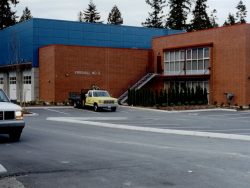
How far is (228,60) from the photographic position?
139 feet

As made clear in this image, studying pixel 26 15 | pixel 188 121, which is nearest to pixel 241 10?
pixel 26 15

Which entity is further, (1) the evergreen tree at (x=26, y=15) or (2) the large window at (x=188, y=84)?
(1) the evergreen tree at (x=26, y=15)

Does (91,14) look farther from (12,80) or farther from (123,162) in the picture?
(123,162)

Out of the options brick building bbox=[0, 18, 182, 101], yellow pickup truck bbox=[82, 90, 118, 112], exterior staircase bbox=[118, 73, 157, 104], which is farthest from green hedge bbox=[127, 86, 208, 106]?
brick building bbox=[0, 18, 182, 101]

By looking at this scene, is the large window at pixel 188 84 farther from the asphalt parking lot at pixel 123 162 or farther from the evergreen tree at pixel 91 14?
the evergreen tree at pixel 91 14

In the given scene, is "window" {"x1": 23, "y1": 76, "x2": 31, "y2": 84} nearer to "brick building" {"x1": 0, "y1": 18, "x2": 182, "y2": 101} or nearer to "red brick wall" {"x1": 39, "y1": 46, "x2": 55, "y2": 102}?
"brick building" {"x1": 0, "y1": 18, "x2": 182, "y2": 101}

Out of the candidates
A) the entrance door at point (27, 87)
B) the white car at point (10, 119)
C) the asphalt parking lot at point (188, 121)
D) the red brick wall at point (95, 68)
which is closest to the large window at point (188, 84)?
the red brick wall at point (95, 68)

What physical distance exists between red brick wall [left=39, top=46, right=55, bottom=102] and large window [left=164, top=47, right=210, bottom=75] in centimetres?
1196

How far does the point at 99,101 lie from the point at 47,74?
1317 centimetres

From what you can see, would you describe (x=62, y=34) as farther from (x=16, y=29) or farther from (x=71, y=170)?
(x=71, y=170)

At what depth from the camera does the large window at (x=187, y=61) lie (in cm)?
4494

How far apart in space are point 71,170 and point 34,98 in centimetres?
4287

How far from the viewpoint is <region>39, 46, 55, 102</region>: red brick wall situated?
4756 centimetres

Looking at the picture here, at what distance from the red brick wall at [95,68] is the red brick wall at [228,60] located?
855 cm
